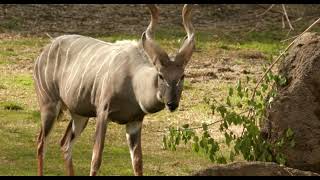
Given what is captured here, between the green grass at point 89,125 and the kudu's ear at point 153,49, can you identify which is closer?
the kudu's ear at point 153,49

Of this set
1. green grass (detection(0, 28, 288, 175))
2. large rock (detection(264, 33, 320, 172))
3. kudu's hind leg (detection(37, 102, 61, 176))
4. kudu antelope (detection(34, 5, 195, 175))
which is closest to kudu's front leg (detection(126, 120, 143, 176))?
kudu antelope (detection(34, 5, 195, 175))

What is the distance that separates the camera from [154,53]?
6.25 metres

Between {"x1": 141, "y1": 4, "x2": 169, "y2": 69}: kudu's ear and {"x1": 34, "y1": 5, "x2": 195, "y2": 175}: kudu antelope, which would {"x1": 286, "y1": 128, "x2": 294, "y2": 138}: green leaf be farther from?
{"x1": 141, "y1": 4, "x2": 169, "y2": 69}: kudu's ear

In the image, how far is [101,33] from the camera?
13688 mm

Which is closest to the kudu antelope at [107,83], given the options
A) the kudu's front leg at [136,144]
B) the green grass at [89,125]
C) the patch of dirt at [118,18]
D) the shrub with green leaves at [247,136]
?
the kudu's front leg at [136,144]

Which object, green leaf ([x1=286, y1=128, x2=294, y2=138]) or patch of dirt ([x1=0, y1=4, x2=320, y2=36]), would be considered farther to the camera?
patch of dirt ([x1=0, y1=4, x2=320, y2=36])

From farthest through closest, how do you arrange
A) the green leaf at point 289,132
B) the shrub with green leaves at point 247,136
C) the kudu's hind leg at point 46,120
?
the kudu's hind leg at point 46,120, the green leaf at point 289,132, the shrub with green leaves at point 247,136

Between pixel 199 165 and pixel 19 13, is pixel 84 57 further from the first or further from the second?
pixel 19 13

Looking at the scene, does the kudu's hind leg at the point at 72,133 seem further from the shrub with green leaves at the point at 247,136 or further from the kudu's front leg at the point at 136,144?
the shrub with green leaves at the point at 247,136

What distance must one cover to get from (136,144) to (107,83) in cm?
51

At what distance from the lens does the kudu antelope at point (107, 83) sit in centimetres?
617

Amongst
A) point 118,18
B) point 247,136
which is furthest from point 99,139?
point 118,18

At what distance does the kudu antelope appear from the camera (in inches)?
243

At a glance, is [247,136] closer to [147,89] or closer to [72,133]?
[147,89]
